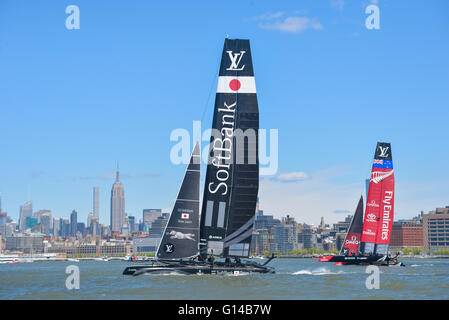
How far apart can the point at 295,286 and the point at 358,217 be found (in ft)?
169

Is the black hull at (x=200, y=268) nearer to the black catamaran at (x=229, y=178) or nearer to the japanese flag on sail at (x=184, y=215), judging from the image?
the black catamaran at (x=229, y=178)

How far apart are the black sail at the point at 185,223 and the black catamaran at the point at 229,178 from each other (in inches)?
2.1

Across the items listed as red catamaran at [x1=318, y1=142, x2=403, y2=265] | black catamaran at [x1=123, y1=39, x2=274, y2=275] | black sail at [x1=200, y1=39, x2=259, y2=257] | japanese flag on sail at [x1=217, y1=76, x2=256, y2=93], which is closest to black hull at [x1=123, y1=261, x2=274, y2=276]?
black catamaran at [x1=123, y1=39, x2=274, y2=275]

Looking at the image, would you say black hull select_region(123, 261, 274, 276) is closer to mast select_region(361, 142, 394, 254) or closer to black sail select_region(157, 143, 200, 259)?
black sail select_region(157, 143, 200, 259)

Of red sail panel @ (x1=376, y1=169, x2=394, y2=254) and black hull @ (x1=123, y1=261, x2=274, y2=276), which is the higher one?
red sail panel @ (x1=376, y1=169, x2=394, y2=254)

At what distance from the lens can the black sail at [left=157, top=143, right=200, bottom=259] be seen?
130 feet

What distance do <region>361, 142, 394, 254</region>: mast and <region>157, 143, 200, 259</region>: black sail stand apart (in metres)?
33.4

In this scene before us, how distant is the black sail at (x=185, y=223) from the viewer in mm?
39656

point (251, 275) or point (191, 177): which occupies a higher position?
point (191, 177)

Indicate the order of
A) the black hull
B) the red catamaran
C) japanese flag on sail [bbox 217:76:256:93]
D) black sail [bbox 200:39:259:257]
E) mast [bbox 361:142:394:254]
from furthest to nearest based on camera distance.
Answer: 1. mast [bbox 361:142:394:254]
2. the red catamaran
3. japanese flag on sail [bbox 217:76:256:93]
4. black sail [bbox 200:39:259:257]
5. the black hull
